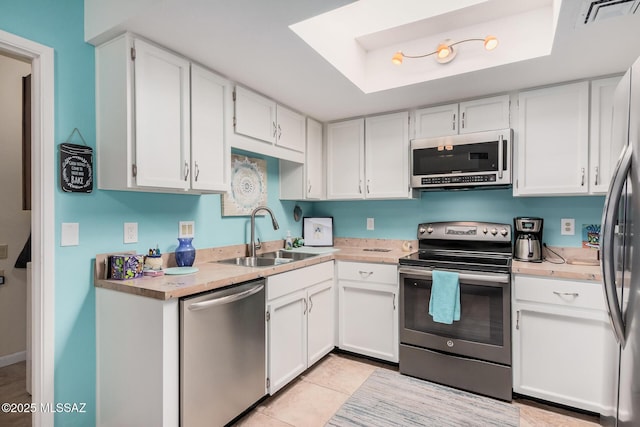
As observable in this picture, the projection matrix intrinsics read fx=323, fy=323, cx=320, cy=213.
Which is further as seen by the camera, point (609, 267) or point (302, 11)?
point (302, 11)

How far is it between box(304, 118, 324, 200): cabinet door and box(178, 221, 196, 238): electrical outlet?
111 cm

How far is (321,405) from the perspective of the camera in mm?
2096

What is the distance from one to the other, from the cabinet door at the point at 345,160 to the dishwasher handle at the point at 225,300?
1.45 metres

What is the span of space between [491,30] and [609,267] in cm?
170

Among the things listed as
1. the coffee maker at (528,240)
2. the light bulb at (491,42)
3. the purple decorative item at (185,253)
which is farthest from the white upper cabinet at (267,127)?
the coffee maker at (528,240)

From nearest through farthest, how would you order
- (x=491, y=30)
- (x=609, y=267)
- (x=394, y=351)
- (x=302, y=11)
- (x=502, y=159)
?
1. (x=609, y=267)
2. (x=302, y=11)
3. (x=491, y=30)
4. (x=502, y=159)
5. (x=394, y=351)

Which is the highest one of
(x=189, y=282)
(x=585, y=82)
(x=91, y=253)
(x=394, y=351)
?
(x=585, y=82)

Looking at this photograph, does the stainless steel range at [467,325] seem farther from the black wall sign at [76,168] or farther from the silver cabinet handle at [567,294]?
the black wall sign at [76,168]

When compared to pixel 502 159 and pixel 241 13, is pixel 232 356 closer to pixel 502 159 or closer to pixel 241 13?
pixel 241 13

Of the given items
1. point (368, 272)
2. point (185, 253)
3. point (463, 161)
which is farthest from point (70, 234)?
point (463, 161)

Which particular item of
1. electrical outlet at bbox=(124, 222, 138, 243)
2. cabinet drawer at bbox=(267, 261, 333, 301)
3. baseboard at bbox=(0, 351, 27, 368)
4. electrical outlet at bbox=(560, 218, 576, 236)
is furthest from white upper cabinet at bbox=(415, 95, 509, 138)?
baseboard at bbox=(0, 351, 27, 368)

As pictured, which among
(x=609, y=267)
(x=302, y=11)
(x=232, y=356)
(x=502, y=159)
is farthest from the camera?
(x=502, y=159)

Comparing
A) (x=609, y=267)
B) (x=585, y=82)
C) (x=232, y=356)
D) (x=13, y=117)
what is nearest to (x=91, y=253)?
(x=232, y=356)

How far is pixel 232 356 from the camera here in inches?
70.6
